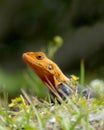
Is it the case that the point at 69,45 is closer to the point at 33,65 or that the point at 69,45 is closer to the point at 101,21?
the point at 101,21

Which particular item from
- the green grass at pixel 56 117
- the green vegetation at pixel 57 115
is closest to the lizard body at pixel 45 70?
the green vegetation at pixel 57 115

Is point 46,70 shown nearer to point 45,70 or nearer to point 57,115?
point 45,70

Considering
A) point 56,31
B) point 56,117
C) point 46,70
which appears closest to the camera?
point 56,117

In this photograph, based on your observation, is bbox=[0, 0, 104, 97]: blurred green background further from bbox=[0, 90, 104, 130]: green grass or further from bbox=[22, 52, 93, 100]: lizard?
bbox=[0, 90, 104, 130]: green grass

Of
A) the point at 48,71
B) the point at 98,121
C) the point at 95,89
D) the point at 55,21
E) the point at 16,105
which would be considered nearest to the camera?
the point at 98,121

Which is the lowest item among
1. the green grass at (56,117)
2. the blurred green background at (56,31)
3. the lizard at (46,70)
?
the green grass at (56,117)

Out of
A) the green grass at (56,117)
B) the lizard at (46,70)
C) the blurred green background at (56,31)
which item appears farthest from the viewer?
the blurred green background at (56,31)

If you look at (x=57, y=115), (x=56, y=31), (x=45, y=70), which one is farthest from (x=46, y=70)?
(x=56, y=31)

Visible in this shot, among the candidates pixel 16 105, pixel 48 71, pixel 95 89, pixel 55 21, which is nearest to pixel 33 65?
pixel 48 71

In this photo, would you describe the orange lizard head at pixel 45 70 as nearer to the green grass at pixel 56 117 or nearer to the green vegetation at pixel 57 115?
the green vegetation at pixel 57 115
